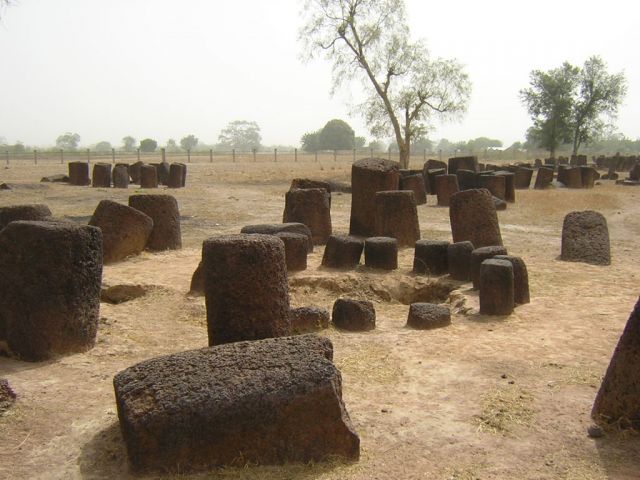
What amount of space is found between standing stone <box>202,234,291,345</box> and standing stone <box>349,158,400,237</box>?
23.0ft

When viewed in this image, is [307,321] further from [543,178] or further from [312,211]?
[543,178]

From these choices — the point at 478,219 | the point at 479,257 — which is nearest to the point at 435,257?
the point at 479,257

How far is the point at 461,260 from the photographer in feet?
30.1

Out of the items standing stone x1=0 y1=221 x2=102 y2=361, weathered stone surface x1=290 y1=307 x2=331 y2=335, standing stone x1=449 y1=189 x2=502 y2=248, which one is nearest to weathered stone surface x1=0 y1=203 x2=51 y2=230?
standing stone x1=0 y1=221 x2=102 y2=361

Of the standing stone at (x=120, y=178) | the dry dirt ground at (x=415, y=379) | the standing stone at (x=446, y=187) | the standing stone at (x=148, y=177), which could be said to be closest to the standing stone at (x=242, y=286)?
the dry dirt ground at (x=415, y=379)

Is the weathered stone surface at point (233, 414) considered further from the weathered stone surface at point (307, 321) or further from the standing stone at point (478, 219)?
the standing stone at point (478, 219)

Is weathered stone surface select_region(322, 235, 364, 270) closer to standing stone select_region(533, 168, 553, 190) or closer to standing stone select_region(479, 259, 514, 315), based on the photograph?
standing stone select_region(479, 259, 514, 315)

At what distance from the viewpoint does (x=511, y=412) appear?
15.5 feet

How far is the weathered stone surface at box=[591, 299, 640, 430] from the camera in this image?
4.37m

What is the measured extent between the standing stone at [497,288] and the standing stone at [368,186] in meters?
4.94

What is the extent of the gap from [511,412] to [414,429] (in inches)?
29.9

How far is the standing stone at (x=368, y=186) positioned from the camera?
12.3m

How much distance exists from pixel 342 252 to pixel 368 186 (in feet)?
9.56

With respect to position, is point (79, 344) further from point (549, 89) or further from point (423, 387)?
point (549, 89)
